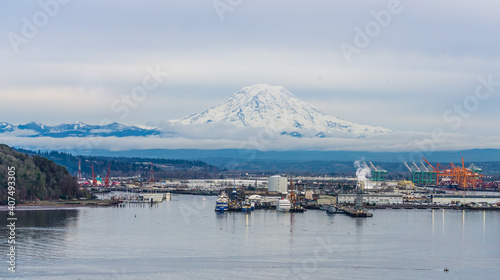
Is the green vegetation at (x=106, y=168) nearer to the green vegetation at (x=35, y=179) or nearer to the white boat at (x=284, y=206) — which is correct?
the green vegetation at (x=35, y=179)

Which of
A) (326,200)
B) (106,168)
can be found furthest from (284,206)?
(106,168)

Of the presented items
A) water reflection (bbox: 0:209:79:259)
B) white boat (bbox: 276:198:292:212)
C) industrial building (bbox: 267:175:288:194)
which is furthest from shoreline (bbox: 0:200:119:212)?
industrial building (bbox: 267:175:288:194)

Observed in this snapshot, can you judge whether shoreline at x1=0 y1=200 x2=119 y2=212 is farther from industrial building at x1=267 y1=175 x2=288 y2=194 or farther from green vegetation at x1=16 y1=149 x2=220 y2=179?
green vegetation at x1=16 y1=149 x2=220 y2=179

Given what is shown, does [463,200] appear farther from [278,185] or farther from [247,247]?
[247,247]

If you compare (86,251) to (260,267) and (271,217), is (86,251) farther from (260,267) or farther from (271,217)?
(271,217)

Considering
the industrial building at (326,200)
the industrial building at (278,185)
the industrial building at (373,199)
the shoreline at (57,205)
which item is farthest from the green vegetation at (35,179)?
the industrial building at (373,199)

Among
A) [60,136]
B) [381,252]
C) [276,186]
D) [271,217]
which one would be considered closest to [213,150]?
[60,136]
